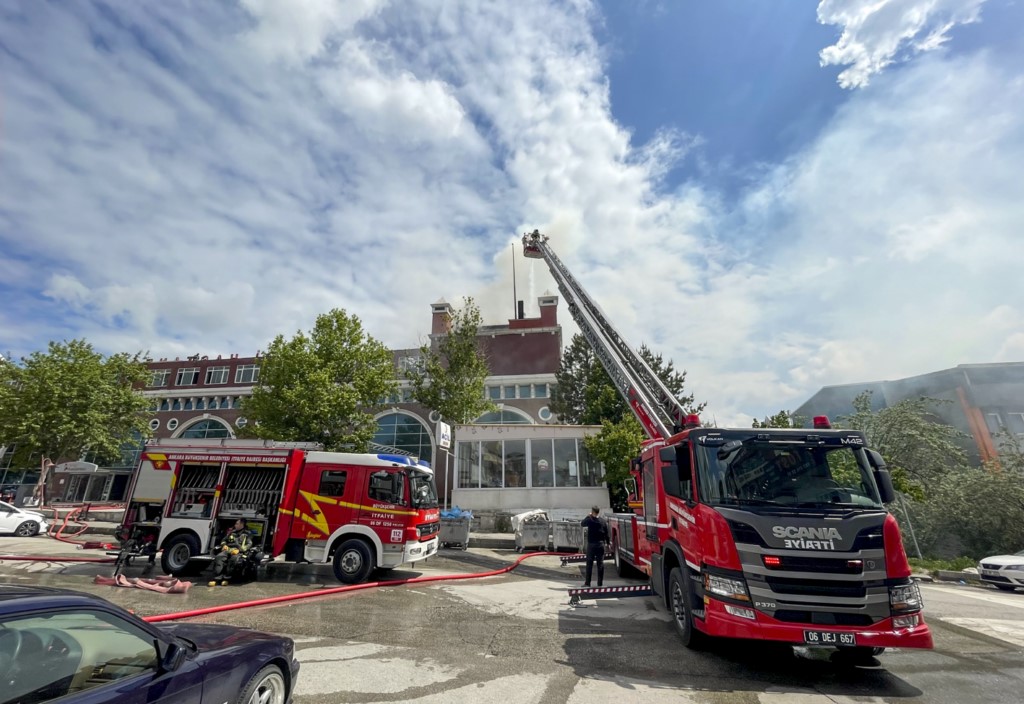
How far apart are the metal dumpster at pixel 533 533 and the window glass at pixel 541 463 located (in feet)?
24.3

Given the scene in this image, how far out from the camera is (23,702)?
217 centimetres

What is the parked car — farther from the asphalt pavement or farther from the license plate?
the license plate

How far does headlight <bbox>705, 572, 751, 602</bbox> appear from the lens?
17.6ft

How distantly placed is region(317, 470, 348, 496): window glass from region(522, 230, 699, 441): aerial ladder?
7.41 m

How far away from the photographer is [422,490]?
11.8m

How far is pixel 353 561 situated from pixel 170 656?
863 centimetres

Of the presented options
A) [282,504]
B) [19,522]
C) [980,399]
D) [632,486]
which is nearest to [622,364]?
[632,486]

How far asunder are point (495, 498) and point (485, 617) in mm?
16490

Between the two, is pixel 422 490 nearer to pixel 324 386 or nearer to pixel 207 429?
pixel 324 386

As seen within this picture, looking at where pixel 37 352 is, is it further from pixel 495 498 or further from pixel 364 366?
pixel 495 498

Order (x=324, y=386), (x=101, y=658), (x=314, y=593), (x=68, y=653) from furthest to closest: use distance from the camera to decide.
Result: (x=324, y=386) → (x=314, y=593) → (x=101, y=658) → (x=68, y=653)

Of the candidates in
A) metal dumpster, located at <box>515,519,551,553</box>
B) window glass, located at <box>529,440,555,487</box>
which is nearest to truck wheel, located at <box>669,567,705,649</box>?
metal dumpster, located at <box>515,519,551,553</box>

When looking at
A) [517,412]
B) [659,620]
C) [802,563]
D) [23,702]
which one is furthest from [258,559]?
[517,412]

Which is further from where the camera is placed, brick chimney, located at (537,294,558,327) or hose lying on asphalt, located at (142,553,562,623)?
brick chimney, located at (537,294,558,327)
